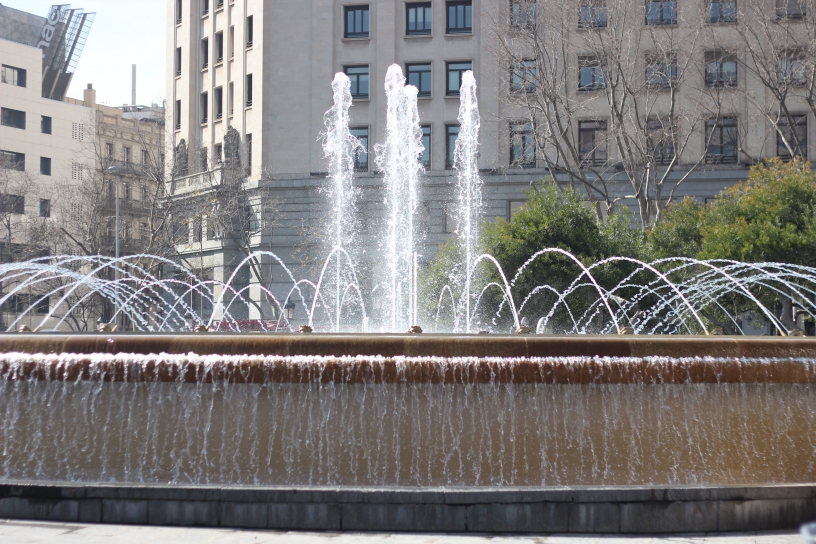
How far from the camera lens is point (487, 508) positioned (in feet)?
21.2

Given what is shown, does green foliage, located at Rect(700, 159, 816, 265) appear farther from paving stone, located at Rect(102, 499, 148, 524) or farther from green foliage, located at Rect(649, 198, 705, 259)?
paving stone, located at Rect(102, 499, 148, 524)

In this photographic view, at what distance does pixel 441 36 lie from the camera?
40062 mm

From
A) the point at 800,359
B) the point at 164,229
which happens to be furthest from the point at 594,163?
the point at 800,359

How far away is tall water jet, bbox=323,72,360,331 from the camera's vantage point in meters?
37.3

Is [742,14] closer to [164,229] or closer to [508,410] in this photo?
[164,229]

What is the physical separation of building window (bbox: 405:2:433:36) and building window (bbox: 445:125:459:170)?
4770mm

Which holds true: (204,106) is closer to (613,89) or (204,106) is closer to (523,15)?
(523,15)

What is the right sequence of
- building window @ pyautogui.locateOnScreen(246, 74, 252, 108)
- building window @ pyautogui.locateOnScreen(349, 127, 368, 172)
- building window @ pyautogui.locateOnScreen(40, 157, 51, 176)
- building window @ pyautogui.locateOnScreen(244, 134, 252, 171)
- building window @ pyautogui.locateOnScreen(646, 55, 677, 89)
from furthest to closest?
building window @ pyautogui.locateOnScreen(40, 157, 51, 176)
building window @ pyautogui.locateOnScreen(246, 74, 252, 108)
building window @ pyautogui.locateOnScreen(244, 134, 252, 171)
building window @ pyautogui.locateOnScreen(349, 127, 368, 172)
building window @ pyautogui.locateOnScreen(646, 55, 677, 89)

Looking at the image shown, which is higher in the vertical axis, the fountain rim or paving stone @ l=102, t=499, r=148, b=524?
the fountain rim

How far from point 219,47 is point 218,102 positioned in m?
Result: 2.99

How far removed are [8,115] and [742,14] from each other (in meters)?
45.6

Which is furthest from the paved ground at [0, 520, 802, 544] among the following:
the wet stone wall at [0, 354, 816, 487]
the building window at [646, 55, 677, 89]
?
the building window at [646, 55, 677, 89]

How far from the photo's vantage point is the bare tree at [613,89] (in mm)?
30109

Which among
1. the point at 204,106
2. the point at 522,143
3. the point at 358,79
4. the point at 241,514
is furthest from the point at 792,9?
the point at 241,514
